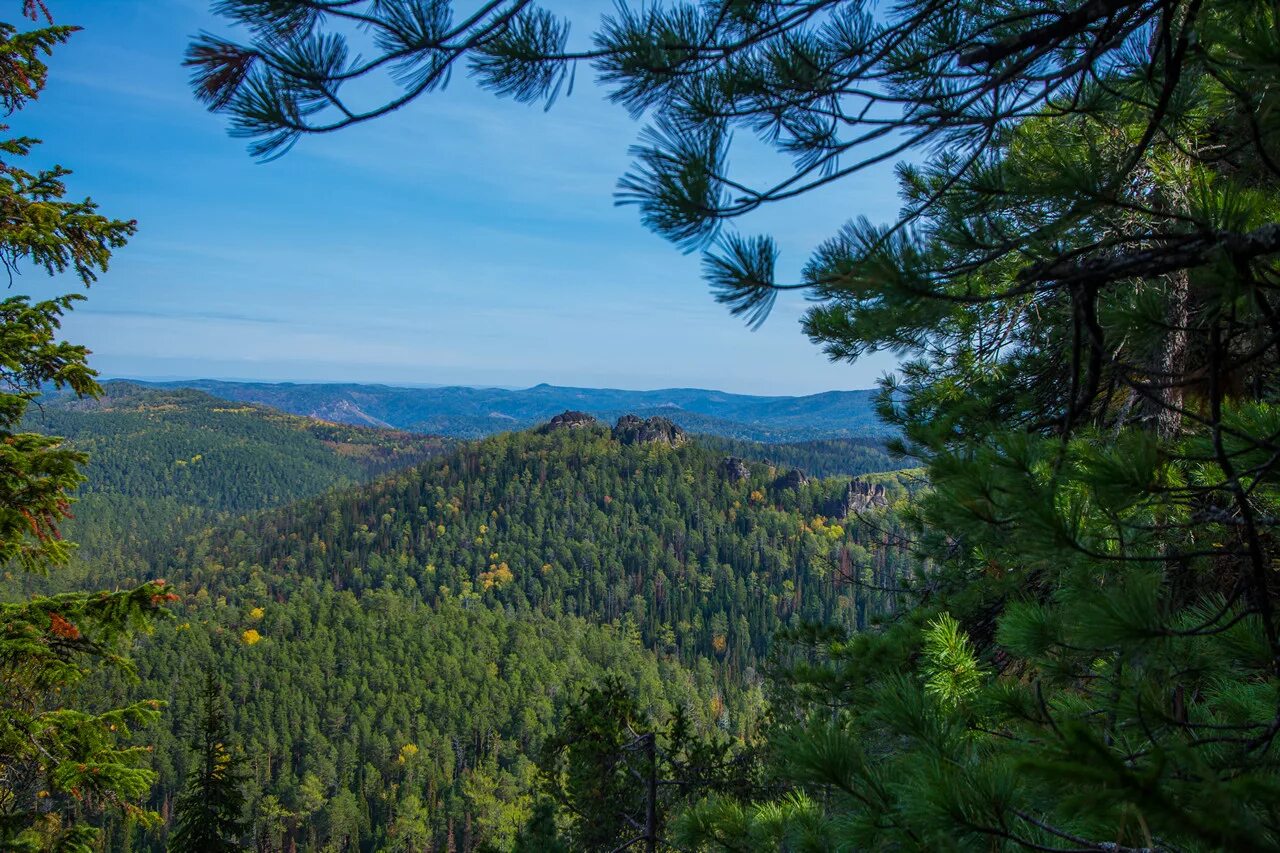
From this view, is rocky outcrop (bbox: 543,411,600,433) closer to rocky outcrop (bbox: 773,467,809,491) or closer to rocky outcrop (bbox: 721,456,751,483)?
rocky outcrop (bbox: 721,456,751,483)

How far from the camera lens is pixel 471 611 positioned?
96.2 meters

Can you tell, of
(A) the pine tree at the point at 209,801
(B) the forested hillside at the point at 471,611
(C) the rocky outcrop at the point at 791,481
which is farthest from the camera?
(C) the rocky outcrop at the point at 791,481

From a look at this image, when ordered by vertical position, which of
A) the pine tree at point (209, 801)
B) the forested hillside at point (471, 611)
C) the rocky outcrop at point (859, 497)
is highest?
the pine tree at point (209, 801)

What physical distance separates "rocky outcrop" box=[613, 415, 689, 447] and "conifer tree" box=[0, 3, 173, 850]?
135 meters

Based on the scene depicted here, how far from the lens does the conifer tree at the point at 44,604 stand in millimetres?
4254

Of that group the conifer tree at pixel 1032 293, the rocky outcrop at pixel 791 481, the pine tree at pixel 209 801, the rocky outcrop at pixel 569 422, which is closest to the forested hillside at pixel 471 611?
the rocky outcrop at pixel 791 481

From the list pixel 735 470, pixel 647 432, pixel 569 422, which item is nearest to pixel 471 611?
pixel 647 432

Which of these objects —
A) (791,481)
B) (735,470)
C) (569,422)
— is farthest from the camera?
(569,422)

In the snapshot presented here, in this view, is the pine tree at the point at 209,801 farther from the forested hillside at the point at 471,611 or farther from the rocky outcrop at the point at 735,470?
the rocky outcrop at the point at 735,470

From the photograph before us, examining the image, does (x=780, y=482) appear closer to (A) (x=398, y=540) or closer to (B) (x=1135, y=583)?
(A) (x=398, y=540)

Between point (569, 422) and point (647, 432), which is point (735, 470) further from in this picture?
point (569, 422)

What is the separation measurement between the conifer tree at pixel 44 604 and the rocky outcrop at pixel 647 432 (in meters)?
135

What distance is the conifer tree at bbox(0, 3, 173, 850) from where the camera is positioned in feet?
14.0

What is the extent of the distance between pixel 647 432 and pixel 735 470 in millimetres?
20394
